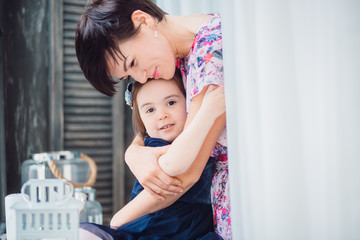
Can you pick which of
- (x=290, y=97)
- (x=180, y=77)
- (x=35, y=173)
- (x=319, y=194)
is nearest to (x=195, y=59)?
(x=180, y=77)

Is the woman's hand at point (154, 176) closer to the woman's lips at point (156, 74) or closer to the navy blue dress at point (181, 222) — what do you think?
the navy blue dress at point (181, 222)

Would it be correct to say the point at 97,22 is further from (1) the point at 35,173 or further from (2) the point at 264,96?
(1) the point at 35,173

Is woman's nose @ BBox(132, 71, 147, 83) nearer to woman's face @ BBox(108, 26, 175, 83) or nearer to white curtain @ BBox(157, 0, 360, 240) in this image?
woman's face @ BBox(108, 26, 175, 83)

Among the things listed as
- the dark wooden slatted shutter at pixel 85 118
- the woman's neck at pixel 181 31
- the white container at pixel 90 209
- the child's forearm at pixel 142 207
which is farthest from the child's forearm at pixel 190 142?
the dark wooden slatted shutter at pixel 85 118

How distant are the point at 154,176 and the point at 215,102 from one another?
0.20 metres

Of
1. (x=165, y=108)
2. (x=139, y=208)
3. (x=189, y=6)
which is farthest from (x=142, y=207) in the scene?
(x=189, y=6)

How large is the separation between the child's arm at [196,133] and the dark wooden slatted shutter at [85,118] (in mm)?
Result: 1245

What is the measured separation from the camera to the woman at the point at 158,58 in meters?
0.79

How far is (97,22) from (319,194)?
1.94ft

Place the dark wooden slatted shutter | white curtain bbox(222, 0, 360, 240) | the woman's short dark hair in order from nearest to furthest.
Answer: white curtain bbox(222, 0, 360, 240) < the woman's short dark hair < the dark wooden slatted shutter

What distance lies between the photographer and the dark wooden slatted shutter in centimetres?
191

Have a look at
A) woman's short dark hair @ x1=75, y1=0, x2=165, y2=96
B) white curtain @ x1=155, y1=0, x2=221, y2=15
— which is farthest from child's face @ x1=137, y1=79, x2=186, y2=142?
white curtain @ x1=155, y1=0, x2=221, y2=15

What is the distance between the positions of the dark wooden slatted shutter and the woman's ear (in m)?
1.11

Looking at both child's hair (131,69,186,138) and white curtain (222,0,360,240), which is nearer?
white curtain (222,0,360,240)
